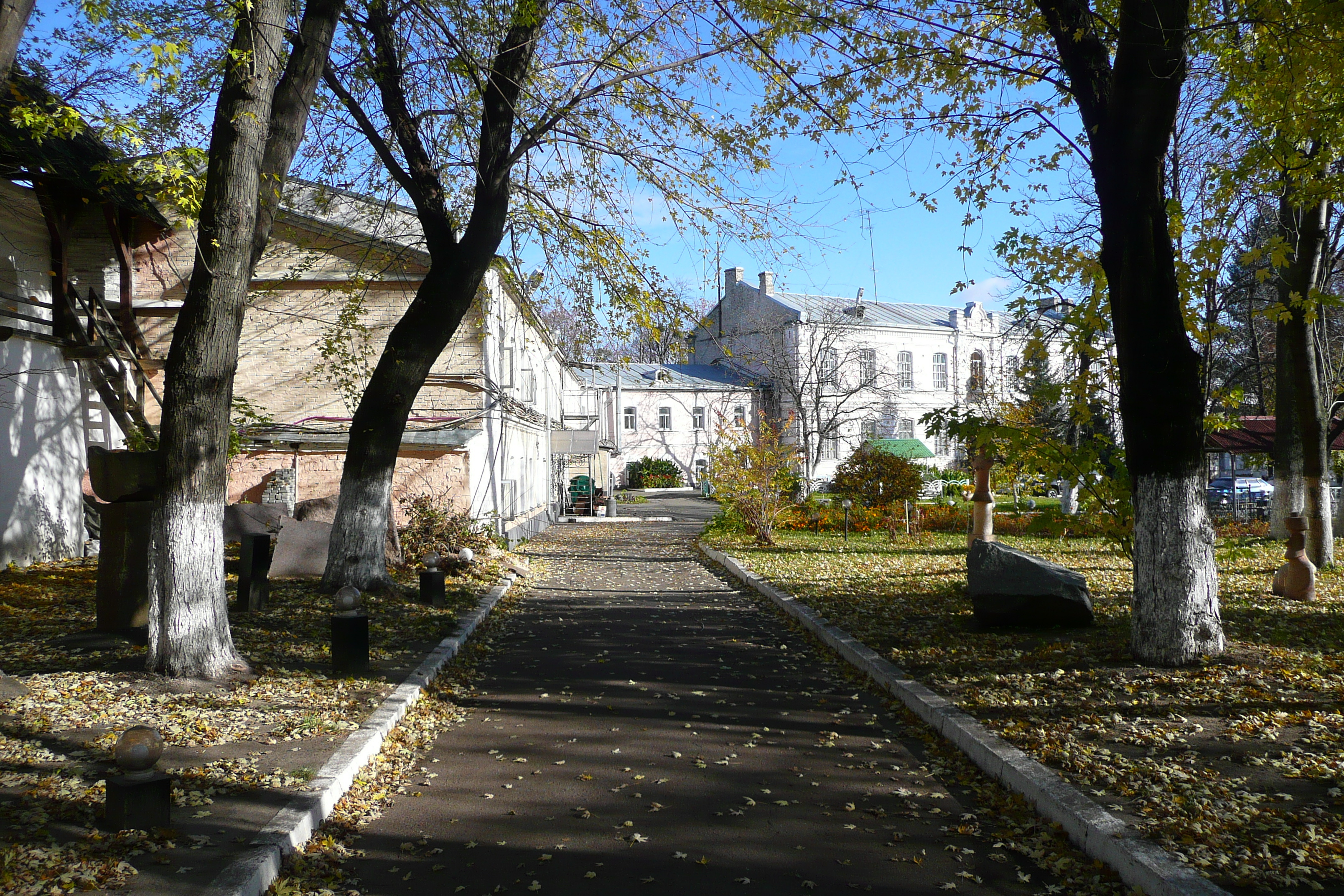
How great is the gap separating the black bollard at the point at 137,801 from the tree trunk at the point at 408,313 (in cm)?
700

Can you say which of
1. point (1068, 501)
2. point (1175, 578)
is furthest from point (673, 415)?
point (1175, 578)

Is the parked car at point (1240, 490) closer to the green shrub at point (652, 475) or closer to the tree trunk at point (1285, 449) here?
the tree trunk at point (1285, 449)

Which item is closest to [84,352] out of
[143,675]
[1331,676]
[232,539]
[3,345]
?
[3,345]

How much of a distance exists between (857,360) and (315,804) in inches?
1571

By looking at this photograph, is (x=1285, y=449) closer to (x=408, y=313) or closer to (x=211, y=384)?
(x=408, y=313)

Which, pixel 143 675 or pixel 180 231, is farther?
pixel 180 231

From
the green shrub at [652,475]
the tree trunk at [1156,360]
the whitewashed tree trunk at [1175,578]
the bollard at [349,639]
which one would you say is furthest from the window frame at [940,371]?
the bollard at [349,639]

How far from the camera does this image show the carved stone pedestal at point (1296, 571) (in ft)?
33.7

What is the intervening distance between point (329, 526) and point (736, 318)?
39711 millimetres

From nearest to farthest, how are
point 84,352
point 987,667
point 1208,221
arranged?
point 987,667
point 1208,221
point 84,352

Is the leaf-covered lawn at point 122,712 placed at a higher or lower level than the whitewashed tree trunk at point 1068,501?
lower

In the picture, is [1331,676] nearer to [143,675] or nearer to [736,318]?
[143,675]

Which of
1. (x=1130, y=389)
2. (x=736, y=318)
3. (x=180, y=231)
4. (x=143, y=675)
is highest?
(x=736, y=318)

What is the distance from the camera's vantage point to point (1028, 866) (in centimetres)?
406
